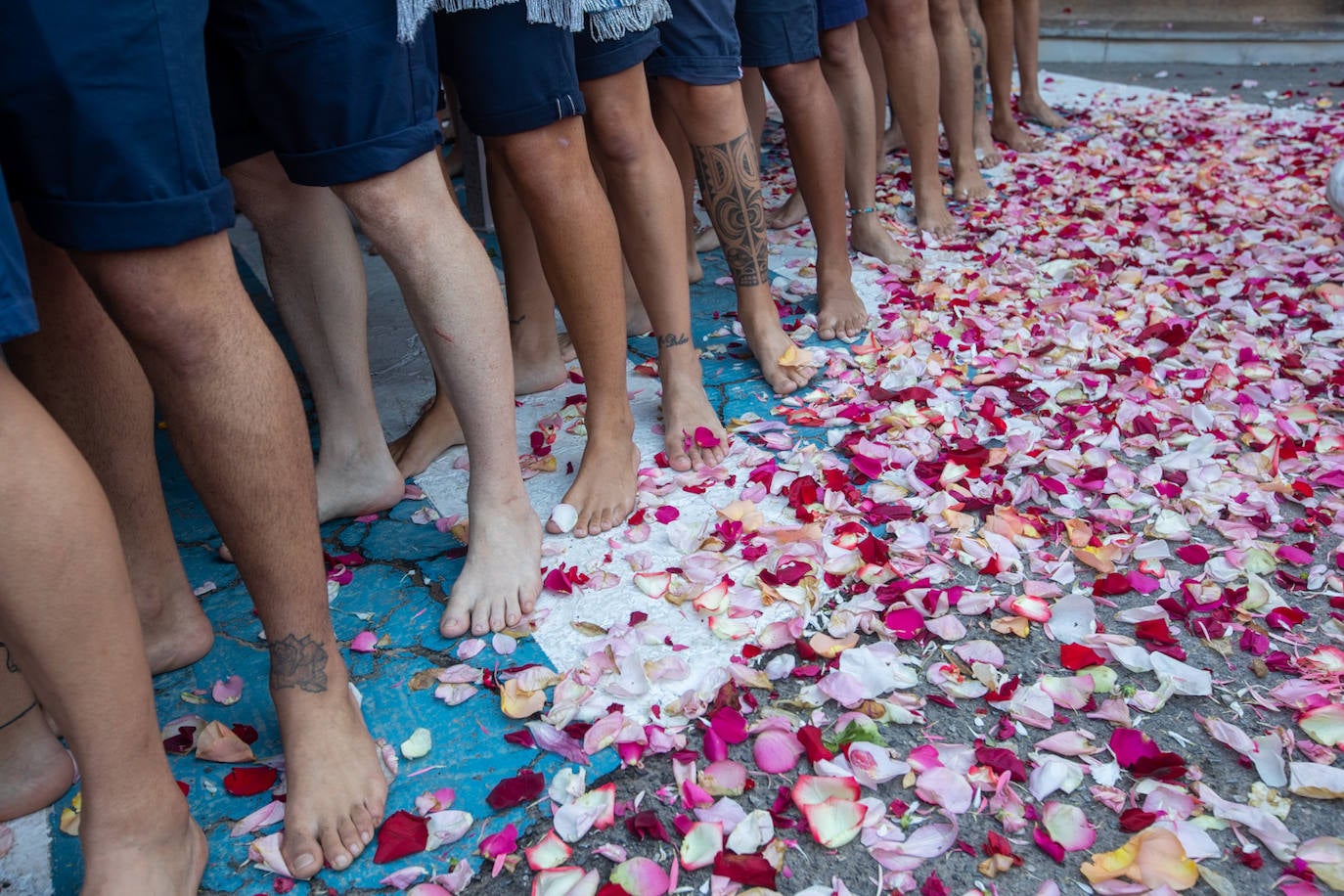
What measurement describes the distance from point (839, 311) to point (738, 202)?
550 millimetres

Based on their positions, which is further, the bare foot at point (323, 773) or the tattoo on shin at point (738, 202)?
the tattoo on shin at point (738, 202)

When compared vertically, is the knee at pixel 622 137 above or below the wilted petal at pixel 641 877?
above

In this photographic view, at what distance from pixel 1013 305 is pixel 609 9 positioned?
1716 millimetres

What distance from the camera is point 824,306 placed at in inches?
119

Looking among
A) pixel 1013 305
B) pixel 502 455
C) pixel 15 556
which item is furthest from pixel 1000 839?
pixel 1013 305

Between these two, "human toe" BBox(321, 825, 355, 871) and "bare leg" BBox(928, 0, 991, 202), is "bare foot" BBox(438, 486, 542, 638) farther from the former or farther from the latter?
"bare leg" BBox(928, 0, 991, 202)

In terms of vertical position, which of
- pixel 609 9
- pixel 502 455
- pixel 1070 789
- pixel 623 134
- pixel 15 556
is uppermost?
pixel 609 9

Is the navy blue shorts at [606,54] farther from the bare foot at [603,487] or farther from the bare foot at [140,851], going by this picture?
the bare foot at [140,851]

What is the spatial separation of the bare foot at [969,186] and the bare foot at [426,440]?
2644 mm

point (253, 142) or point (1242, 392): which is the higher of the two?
point (253, 142)

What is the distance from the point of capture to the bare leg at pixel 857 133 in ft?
11.3

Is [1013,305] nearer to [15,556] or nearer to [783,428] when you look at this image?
[783,428]

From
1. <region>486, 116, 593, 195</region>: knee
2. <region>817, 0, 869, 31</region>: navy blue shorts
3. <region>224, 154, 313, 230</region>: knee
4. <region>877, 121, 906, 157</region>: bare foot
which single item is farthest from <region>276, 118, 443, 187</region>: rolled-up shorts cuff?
<region>877, 121, 906, 157</region>: bare foot

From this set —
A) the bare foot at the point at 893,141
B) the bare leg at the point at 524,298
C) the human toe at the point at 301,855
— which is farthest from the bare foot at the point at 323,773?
the bare foot at the point at 893,141
